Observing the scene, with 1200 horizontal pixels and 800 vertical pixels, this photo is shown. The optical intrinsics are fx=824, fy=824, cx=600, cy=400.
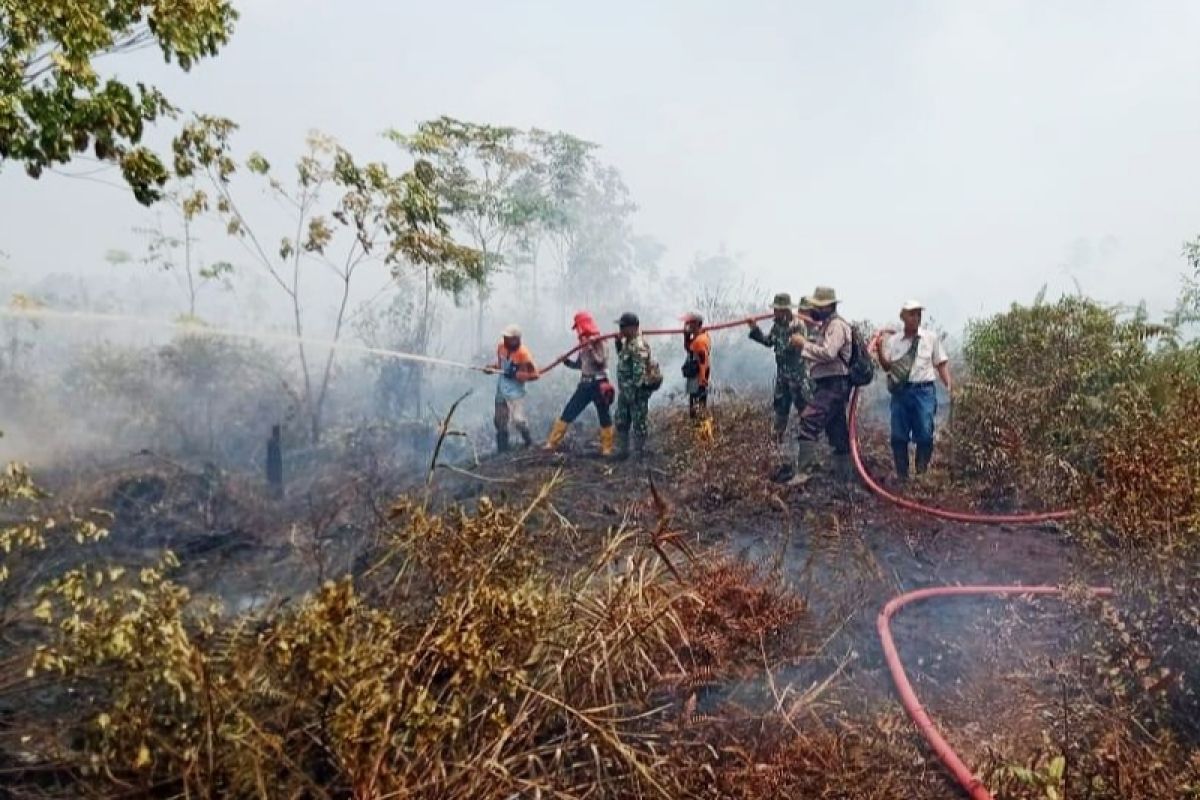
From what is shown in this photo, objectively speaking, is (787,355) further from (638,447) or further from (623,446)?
(623,446)

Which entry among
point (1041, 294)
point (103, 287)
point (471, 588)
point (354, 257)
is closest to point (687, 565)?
point (471, 588)

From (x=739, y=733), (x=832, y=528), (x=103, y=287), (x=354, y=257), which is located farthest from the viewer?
(x=103, y=287)

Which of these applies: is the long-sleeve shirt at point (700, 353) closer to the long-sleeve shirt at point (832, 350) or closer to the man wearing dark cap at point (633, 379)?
the man wearing dark cap at point (633, 379)

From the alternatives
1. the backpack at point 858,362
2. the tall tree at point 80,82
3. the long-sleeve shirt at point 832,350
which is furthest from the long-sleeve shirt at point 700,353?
the tall tree at point 80,82

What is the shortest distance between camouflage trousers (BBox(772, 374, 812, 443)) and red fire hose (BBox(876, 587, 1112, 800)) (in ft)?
10.9

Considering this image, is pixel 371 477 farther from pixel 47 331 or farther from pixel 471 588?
pixel 47 331

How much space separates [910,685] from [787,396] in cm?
456

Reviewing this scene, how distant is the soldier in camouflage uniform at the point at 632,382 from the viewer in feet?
28.2

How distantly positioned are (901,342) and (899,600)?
3.19 m

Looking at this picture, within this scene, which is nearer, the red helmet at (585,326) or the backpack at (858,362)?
the backpack at (858,362)

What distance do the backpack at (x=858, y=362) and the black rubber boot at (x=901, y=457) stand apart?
28.3 inches

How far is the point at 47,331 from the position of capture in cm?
1759

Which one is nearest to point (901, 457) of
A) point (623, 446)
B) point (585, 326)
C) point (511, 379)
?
point (623, 446)

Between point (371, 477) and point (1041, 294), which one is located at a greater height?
point (1041, 294)
